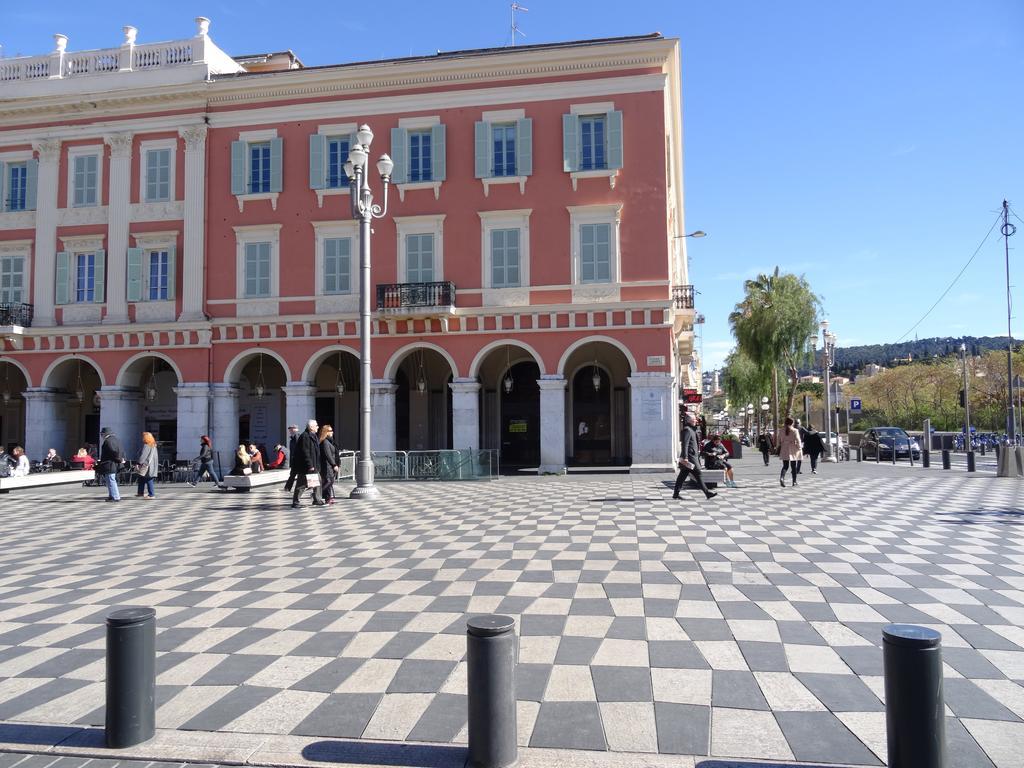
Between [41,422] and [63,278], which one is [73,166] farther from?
[41,422]

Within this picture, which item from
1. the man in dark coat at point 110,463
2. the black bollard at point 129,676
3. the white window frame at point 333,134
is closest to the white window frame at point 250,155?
the white window frame at point 333,134

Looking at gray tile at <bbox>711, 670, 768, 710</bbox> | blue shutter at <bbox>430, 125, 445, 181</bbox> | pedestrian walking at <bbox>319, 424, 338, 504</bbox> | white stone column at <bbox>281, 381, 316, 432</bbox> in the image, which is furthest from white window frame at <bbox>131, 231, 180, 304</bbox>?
gray tile at <bbox>711, 670, 768, 710</bbox>

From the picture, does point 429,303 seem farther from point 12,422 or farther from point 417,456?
point 12,422

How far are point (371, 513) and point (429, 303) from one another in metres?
11.2

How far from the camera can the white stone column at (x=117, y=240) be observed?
25.2m

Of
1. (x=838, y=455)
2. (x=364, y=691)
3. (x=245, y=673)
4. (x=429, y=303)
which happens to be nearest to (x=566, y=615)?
(x=364, y=691)

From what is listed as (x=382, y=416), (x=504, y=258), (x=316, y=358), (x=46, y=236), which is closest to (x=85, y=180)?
(x=46, y=236)

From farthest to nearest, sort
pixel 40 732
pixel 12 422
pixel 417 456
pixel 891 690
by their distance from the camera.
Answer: pixel 12 422
pixel 417 456
pixel 40 732
pixel 891 690

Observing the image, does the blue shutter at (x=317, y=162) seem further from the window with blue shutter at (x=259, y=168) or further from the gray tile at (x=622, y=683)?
the gray tile at (x=622, y=683)

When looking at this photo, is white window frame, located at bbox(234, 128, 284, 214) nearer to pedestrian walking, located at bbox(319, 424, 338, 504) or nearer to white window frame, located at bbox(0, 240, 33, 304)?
white window frame, located at bbox(0, 240, 33, 304)

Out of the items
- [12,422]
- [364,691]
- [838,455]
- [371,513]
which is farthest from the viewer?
[838,455]

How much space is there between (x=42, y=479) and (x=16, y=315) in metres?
9.75

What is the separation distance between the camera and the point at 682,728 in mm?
3869

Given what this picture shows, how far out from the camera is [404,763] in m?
3.54
